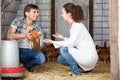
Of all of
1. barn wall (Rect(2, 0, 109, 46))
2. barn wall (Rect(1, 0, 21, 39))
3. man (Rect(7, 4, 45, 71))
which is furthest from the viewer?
barn wall (Rect(2, 0, 109, 46))

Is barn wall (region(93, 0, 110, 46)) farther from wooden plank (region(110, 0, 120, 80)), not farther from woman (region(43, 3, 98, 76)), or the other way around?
wooden plank (region(110, 0, 120, 80))

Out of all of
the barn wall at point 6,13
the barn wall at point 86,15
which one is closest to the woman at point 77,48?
the barn wall at point 6,13

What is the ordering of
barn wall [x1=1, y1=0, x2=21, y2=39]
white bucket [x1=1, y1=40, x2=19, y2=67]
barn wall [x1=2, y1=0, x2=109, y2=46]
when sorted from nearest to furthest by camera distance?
white bucket [x1=1, y1=40, x2=19, y2=67] < barn wall [x1=1, y1=0, x2=21, y2=39] < barn wall [x1=2, y1=0, x2=109, y2=46]

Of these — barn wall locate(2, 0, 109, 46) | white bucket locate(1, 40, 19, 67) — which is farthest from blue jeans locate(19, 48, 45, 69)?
barn wall locate(2, 0, 109, 46)

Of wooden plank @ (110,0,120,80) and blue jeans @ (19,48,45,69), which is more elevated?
wooden plank @ (110,0,120,80)

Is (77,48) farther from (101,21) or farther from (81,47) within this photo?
(101,21)

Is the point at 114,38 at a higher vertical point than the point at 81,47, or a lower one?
higher

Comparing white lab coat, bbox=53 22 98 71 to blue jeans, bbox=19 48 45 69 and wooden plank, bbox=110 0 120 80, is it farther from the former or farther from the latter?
wooden plank, bbox=110 0 120 80

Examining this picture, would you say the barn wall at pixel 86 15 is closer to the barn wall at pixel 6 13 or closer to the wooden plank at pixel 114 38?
the barn wall at pixel 6 13

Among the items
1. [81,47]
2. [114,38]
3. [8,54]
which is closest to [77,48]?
[81,47]

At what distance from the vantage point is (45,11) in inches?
290

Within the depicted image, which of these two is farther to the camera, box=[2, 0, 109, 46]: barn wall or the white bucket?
box=[2, 0, 109, 46]: barn wall

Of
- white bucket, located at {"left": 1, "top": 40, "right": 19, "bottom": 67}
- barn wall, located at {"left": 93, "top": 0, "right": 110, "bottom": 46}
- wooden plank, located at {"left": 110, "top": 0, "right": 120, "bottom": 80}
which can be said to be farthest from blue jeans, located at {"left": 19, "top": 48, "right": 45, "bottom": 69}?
barn wall, located at {"left": 93, "top": 0, "right": 110, "bottom": 46}

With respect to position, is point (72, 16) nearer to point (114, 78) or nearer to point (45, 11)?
point (114, 78)
